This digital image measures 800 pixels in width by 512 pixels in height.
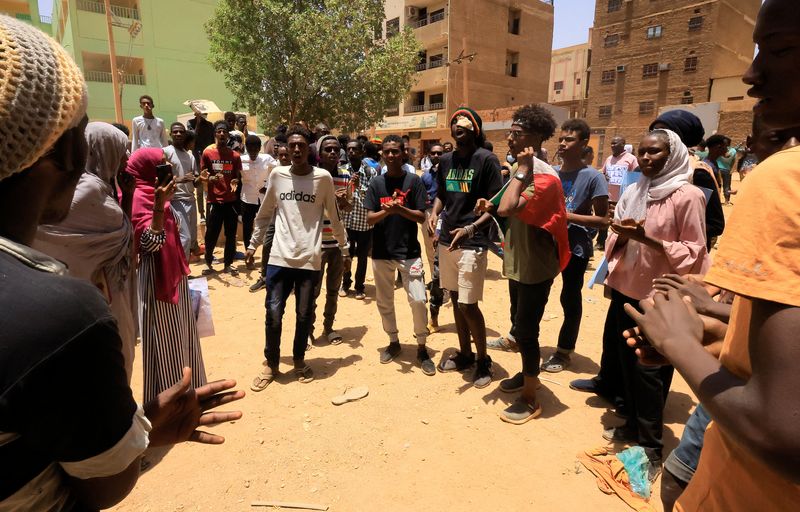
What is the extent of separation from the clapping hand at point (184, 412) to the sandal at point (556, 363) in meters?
3.52

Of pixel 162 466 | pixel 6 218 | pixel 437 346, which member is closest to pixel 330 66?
pixel 437 346

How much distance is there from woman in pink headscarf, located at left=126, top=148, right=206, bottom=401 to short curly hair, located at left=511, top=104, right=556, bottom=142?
252cm

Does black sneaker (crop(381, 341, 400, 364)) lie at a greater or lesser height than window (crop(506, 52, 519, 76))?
lesser

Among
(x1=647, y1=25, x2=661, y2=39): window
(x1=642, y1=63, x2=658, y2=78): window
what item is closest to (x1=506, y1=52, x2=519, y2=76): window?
(x1=642, y1=63, x2=658, y2=78): window

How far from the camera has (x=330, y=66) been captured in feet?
56.5

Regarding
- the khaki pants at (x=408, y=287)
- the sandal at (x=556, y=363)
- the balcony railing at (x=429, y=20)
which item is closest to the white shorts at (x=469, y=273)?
the khaki pants at (x=408, y=287)

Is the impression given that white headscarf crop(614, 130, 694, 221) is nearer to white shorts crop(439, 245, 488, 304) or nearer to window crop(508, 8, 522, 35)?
white shorts crop(439, 245, 488, 304)

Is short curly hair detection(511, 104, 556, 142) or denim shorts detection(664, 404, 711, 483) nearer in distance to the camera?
denim shorts detection(664, 404, 711, 483)

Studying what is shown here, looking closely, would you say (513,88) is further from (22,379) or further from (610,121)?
(22,379)

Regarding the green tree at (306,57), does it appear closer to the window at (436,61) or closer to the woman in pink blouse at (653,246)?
the window at (436,61)

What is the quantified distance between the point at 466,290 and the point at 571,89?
5137cm

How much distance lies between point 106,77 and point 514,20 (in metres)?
28.9

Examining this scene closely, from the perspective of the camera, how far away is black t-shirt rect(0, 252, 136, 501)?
2.25 feet

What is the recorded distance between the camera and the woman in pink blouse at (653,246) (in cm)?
279
